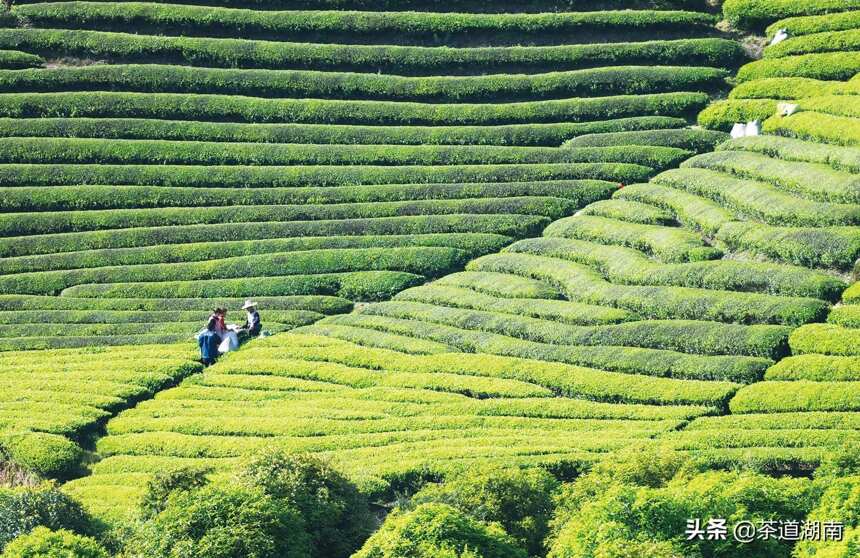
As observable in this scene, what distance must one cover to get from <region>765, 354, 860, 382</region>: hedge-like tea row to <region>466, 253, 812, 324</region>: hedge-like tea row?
8.93ft

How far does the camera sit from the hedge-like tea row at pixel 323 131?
64.7 m

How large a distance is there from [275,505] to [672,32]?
1646 inches

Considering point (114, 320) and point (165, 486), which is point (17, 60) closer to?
point (114, 320)

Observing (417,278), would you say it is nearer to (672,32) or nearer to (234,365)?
(234,365)

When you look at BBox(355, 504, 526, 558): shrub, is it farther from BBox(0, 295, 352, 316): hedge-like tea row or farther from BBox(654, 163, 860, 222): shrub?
BBox(0, 295, 352, 316): hedge-like tea row

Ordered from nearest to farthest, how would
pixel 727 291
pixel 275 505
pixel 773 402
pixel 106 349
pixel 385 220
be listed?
pixel 275 505
pixel 773 402
pixel 727 291
pixel 106 349
pixel 385 220

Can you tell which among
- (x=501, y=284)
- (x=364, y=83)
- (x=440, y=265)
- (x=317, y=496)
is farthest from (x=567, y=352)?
(x=364, y=83)

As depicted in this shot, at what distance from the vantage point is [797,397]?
41375mm

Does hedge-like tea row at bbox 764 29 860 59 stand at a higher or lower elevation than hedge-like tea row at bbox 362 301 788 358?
higher

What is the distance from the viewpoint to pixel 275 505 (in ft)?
114

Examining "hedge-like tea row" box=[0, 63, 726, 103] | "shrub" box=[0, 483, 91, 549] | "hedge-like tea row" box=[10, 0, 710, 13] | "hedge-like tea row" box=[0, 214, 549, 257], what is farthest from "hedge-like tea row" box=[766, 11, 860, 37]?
"shrub" box=[0, 483, 91, 549]

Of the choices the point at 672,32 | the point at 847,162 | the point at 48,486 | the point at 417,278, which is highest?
the point at 672,32

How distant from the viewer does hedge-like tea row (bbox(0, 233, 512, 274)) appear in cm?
5822

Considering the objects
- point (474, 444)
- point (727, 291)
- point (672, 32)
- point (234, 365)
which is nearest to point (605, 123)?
point (672, 32)
